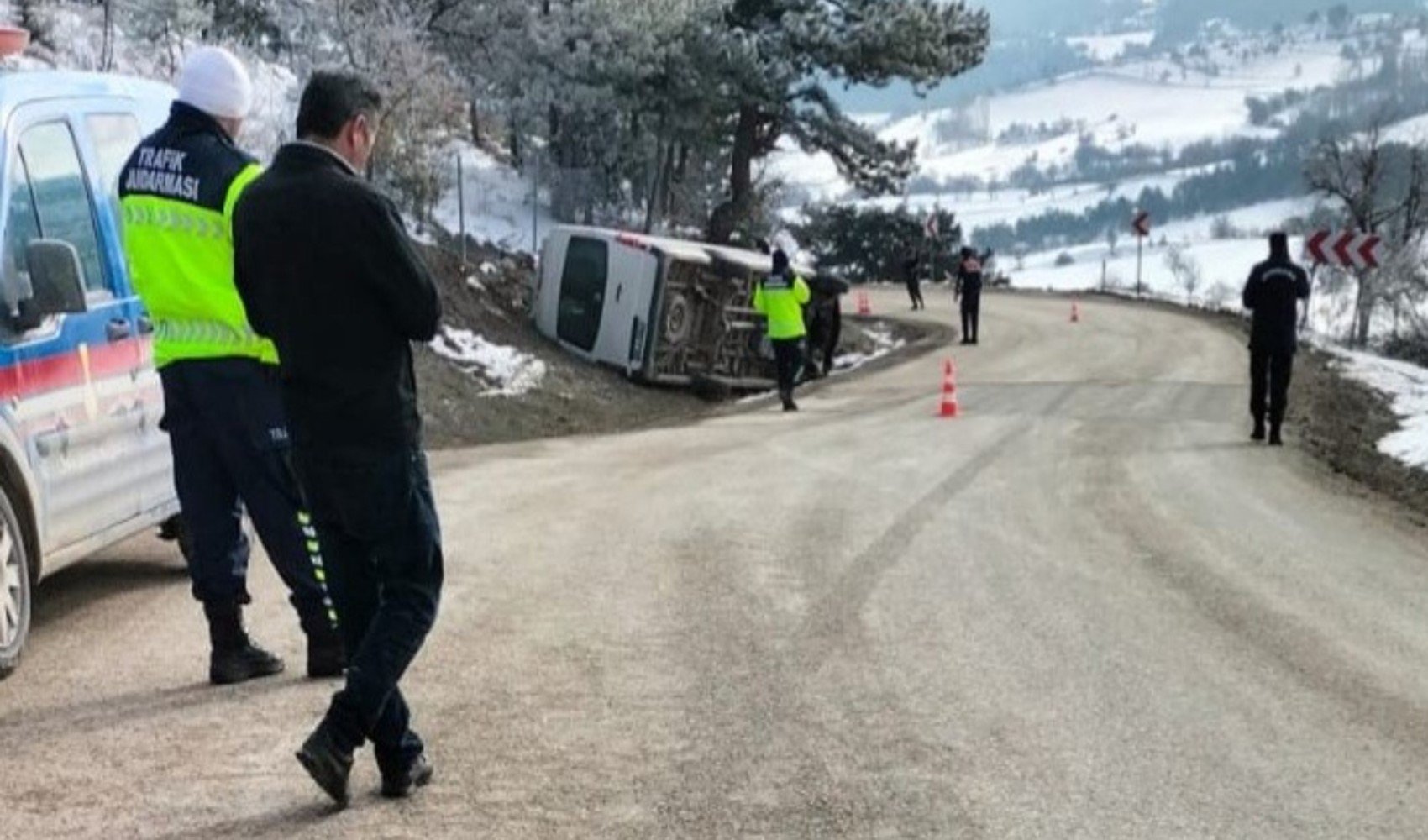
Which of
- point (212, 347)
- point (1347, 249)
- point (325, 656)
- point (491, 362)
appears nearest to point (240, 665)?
point (325, 656)

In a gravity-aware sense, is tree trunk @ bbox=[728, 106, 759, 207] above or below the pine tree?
below

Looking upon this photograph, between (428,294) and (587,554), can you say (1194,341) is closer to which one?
(587,554)

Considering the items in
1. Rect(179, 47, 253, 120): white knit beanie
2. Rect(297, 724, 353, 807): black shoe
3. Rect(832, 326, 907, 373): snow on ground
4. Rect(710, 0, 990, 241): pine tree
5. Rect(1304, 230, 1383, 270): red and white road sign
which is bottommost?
Rect(832, 326, 907, 373): snow on ground

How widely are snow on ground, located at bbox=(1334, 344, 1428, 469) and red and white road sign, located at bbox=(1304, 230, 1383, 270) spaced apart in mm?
1799

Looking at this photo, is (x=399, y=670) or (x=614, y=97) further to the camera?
(x=614, y=97)

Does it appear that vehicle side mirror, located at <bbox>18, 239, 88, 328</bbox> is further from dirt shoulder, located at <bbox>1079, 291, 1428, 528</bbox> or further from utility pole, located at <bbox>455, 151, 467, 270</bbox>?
utility pole, located at <bbox>455, 151, 467, 270</bbox>

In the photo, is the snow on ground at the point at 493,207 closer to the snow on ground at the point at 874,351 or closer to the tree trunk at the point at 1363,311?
the snow on ground at the point at 874,351

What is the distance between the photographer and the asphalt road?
187 inches

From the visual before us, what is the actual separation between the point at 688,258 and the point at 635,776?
66.3ft

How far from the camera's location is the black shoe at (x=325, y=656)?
5.93 metres

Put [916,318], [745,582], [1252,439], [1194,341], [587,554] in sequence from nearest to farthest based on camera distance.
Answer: [745,582] → [587,554] → [1252,439] → [1194,341] → [916,318]

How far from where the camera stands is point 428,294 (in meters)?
4.36

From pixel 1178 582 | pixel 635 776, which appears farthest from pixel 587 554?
pixel 635 776

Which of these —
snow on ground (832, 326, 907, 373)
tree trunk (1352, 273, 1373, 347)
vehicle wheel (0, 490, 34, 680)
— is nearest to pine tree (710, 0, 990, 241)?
snow on ground (832, 326, 907, 373)
